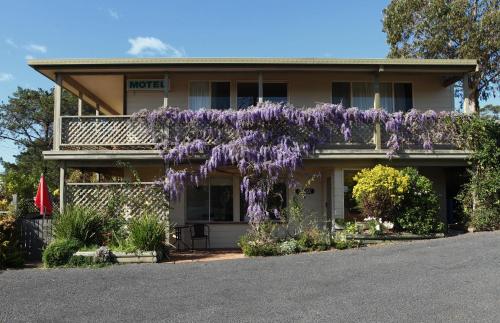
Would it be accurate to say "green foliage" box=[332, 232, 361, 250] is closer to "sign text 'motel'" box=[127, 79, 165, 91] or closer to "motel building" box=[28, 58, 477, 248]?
"motel building" box=[28, 58, 477, 248]

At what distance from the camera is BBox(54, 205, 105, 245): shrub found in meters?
12.7

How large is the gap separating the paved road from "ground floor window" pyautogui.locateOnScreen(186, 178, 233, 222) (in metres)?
A: 5.36

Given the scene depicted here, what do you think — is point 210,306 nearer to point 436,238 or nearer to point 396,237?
point 396,237

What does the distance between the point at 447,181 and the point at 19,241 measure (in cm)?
1396

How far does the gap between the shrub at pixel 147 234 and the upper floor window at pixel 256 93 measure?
6251mm

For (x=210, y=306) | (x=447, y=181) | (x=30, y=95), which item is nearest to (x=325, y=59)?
(x=447, y=181)

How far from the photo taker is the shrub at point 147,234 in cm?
1218

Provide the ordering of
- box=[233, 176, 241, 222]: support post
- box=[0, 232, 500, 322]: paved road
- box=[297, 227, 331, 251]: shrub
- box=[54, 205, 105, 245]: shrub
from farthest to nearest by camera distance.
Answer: box=[233, 176, 241, 222]: support post
box=[297, 227, 331, 251]: shrub
box=[54, 205, 105, 245]: shrub
box=[0, 232, 500, 322]: paved road

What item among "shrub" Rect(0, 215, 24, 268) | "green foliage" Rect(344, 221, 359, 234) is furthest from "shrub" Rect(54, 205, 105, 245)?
"green foliage" Rect(344, 221, 359, 234)

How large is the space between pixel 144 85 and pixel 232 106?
3203 millimetres

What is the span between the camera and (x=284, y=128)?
49.2ft

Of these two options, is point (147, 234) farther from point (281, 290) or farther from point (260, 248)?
point (281, 290)

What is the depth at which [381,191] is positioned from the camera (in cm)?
1376

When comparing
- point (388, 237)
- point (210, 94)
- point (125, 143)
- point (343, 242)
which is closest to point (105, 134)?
point (125, 143)
